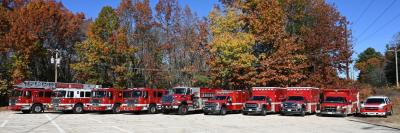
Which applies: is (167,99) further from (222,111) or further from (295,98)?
(295,98)

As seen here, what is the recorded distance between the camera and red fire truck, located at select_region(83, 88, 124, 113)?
147 ft

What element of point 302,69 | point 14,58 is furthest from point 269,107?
point 14,58

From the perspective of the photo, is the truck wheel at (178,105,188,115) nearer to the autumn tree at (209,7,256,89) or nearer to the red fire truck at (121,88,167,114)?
the red fire truck at (121,88,167,114)

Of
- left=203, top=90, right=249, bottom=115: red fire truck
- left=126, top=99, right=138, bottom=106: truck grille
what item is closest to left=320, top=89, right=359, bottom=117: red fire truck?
left=203, top=90, right=249, bottom=115: red fire truck

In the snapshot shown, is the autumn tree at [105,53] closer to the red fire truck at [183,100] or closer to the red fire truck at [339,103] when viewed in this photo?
the red fire truck at [183,100]

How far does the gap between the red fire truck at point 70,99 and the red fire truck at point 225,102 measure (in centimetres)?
1270

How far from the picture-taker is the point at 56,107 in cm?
4416

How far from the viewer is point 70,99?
44.7 metres

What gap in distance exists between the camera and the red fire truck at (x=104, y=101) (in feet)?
147

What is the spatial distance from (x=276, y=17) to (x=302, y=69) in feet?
22.5

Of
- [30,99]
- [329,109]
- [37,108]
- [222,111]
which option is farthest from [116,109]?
[329,109]

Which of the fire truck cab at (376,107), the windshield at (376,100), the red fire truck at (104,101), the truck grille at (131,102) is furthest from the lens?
the red fire truck at (104,101)

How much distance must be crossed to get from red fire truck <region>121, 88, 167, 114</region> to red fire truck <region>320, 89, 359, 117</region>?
1531 centimetres

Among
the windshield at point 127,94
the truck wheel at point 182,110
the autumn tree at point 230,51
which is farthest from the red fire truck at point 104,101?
the autumn tree at point 230,51
